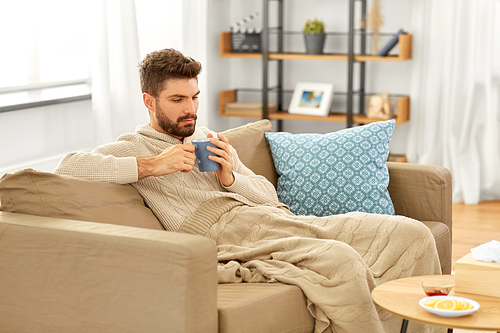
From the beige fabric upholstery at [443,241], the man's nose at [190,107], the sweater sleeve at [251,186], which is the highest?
the man's nose at [190,107]

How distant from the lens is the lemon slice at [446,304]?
155cm

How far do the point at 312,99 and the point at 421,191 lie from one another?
7.56 feet

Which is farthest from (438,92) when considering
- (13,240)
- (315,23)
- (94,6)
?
(13,240)

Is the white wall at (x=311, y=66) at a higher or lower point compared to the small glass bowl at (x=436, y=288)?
higher

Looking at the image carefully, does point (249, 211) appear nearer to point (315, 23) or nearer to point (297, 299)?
point (297, 299)

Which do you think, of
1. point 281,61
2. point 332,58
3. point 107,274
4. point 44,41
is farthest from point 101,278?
point 281,61

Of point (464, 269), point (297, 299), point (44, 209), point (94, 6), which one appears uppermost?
point (94, 6)

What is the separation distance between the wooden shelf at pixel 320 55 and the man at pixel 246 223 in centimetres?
238

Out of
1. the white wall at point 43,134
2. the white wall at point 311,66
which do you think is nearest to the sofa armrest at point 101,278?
the white wall at point 43,134

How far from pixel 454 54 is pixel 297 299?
10.3ft

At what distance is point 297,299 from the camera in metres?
1.86

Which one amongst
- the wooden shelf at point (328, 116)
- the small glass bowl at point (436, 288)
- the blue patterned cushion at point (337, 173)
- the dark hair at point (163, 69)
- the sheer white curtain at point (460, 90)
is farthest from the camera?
the wooden shelf at point (328, 116)

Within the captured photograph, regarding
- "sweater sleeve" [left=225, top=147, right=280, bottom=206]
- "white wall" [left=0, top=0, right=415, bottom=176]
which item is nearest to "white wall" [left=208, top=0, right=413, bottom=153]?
"white wall" [left=0, top=0, right=415, bottom=176]

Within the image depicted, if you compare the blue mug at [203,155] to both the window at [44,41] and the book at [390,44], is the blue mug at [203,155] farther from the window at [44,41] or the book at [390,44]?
the book at [390,44]
